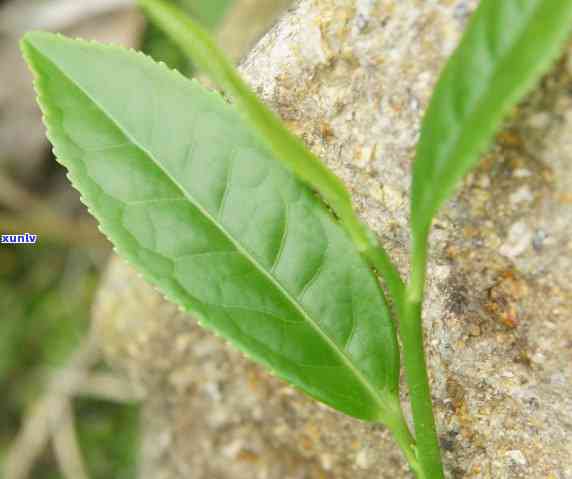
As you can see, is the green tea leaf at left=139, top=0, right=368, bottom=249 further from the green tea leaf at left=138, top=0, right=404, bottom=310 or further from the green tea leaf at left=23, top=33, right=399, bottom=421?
the green tea leaf at left=23, top=33, right=399, bottom=421

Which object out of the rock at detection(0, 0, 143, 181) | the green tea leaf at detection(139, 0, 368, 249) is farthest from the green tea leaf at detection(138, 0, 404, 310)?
the rock at detection(0, 0, 143, 181)

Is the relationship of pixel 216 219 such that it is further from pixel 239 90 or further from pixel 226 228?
pixel 239 90

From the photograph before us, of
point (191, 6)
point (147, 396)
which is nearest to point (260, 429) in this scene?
point (147, 396)

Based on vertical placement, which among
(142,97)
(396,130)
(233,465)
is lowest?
(233,465)

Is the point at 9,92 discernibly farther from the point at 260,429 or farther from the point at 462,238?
the point at 462,238

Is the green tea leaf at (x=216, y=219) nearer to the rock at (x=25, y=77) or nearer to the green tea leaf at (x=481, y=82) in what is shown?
the green tea leaf at (x=481, y=82)

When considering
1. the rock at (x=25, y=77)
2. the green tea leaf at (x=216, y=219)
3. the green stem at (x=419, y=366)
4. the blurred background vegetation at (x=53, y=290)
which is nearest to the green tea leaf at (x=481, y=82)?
the green stem at (x=419, y=366)

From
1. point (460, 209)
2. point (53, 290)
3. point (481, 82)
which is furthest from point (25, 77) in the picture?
point (481, 82)
